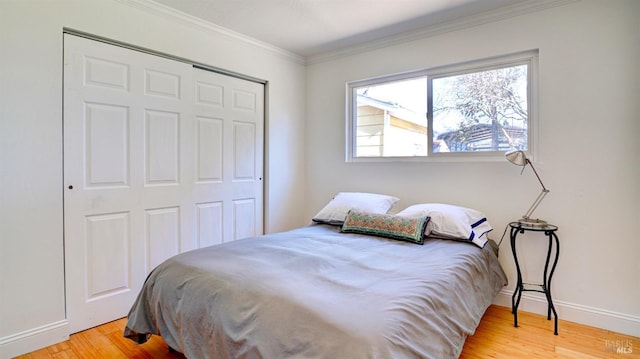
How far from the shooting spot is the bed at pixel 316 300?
1.24 metres

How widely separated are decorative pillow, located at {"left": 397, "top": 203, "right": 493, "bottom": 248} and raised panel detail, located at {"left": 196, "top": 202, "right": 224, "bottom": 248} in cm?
169

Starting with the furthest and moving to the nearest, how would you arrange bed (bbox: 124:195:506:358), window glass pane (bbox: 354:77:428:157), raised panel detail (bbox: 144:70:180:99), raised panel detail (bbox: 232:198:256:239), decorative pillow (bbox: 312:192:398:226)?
raised panel detail (bbox: 232:198:256:239) < window glass pane (bbox: 354:77:428:157) < decorative pillow (bbox: 312:192:398:226) < raised panel detail (bbox: 144:70:180:99) < bed (bbox: 124:195:506:358)

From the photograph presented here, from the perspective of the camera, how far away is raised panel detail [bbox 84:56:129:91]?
7.58 feet

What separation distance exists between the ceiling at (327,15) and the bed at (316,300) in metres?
1.82

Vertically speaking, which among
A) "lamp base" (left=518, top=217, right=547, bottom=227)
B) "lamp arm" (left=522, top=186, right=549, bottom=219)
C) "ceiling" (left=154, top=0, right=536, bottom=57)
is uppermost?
"ceiling" (left=154, top=0, right=536, bottom=57)

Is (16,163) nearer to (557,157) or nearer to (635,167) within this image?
(557,157)

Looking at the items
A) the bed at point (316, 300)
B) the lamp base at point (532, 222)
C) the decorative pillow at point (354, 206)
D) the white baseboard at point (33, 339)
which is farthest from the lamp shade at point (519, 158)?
the white baseboard at point (33, 339)

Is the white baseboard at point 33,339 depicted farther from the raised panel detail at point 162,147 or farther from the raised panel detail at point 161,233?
the raised panel detail at point 162,147

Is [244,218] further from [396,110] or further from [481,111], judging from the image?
[481,111]

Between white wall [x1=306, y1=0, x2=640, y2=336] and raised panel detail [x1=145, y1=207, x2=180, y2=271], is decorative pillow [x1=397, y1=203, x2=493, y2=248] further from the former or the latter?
raised panel detail [x1=145, y1=207, x2=180, y2=271]

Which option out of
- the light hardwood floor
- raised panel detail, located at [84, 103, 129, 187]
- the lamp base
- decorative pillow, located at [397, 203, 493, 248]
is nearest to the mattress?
decorative pillow, located at [397, 203, 493, 248]

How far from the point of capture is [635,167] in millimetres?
2207

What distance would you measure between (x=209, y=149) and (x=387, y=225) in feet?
5.62

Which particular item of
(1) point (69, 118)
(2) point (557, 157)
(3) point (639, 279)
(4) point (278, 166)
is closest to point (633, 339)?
(3) point (639, 279)
